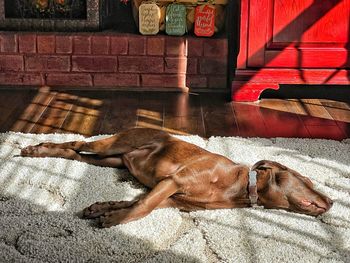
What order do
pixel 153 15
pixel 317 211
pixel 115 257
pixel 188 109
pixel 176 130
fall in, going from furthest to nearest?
pixel 153 15
pixel 188 109
pixel 176 130
pixel 317 211
pixel 115 257

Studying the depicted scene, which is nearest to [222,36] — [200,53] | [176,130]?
[200,53]

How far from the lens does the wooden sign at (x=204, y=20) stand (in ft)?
14.0

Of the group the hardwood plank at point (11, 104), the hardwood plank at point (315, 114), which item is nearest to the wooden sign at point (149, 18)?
the hardwood plank at point (11, 104)

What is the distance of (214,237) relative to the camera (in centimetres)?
246

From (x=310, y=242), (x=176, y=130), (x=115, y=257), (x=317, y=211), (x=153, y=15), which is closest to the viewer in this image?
(x=115, y=257)

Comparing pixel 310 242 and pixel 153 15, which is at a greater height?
pixel 153 15

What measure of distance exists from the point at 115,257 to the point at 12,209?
52 cm

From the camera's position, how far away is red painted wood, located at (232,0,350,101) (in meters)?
4.02

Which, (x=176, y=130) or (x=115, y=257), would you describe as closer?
A: (x=115, y=257)

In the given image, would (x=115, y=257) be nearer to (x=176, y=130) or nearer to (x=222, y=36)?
(x=176, y=130)

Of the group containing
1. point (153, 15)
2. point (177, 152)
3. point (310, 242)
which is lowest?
point (310, 242)

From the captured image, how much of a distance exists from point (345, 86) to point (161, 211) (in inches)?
86.4

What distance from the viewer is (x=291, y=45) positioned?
406 cm

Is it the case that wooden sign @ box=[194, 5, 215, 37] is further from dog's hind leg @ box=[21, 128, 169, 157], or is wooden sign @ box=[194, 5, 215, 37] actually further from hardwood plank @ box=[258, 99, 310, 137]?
dog's hind leg @ box=[21, 128, 169, 157]
